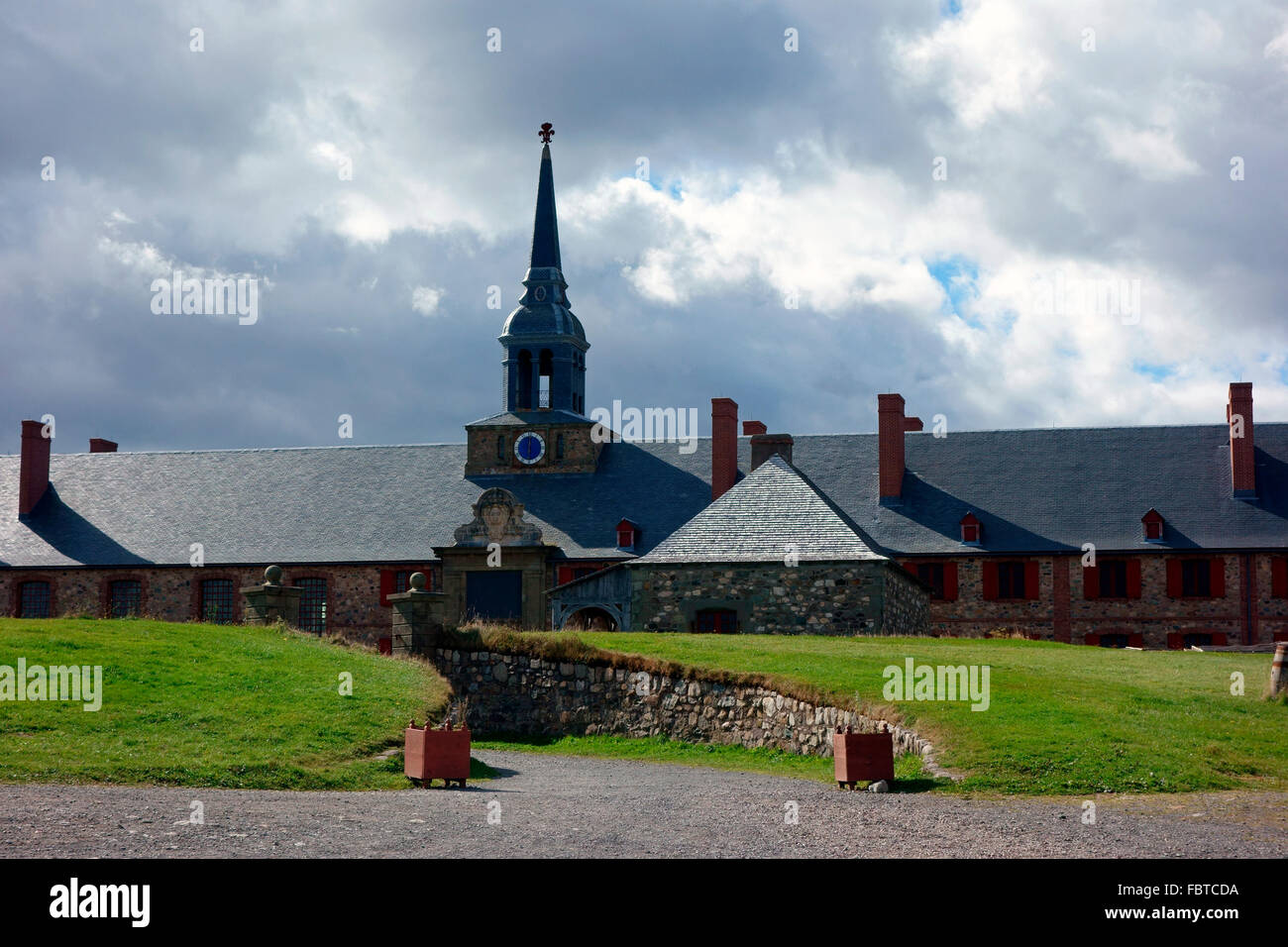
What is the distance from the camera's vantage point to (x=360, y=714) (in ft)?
60.6

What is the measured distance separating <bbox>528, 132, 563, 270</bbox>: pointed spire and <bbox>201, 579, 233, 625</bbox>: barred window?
15.9 meters

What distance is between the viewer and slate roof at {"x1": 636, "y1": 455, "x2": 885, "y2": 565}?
33750 mm

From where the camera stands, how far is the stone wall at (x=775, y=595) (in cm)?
3284

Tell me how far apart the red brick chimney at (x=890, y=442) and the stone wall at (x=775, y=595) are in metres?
11.2

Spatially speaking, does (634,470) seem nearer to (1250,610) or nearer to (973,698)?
(1250,610)

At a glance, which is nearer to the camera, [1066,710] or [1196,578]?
[1066,710]

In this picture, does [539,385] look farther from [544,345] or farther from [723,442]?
[723,442]

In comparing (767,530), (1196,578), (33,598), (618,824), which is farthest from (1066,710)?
(33,598)

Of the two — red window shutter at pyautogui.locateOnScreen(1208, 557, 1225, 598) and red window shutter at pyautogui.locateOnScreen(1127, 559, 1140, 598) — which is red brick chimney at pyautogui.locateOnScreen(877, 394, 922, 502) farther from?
red window shutter at pyautogui.locateOnScreen(1208, 557, 1225, 598)

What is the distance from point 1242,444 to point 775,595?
60.7 feet

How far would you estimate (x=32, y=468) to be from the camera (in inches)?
1962
